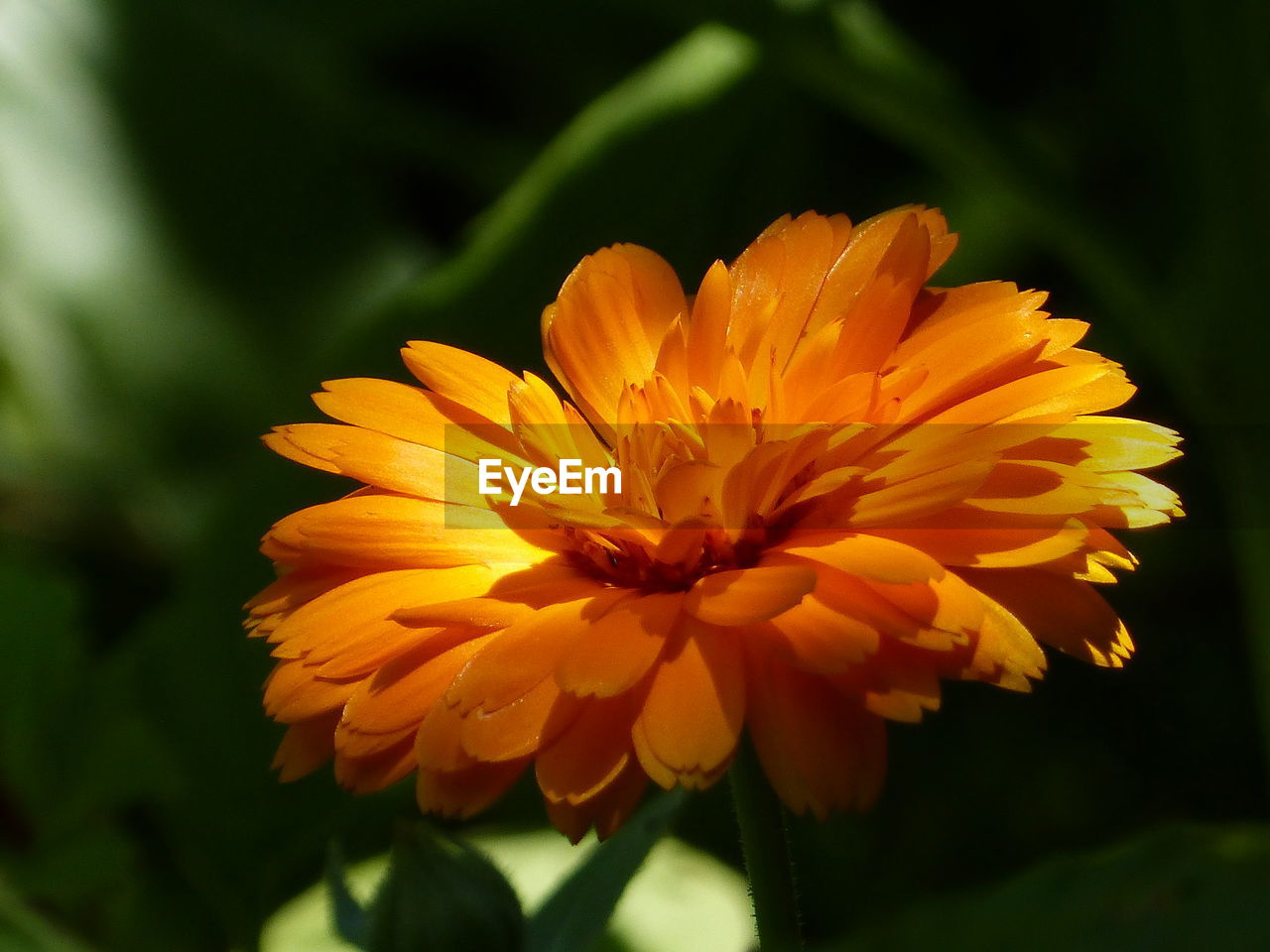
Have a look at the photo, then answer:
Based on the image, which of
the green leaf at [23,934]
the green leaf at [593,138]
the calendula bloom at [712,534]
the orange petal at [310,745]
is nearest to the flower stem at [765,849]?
the calendula bloom at [712,534]

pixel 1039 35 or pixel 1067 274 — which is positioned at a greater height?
pixel 1039 35

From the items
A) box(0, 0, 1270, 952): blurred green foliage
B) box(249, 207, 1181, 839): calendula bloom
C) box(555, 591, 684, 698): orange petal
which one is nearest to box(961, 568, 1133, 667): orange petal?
box(249, 207, 1181, 839): calendula bloom

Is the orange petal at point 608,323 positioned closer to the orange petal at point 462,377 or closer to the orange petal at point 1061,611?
the orange petal at point 462,377

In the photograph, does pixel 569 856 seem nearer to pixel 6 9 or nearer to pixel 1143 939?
pixel 1143 939

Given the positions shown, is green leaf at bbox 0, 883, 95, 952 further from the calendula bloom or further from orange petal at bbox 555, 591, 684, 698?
orange petal at bbox 555, 591, 684, 698

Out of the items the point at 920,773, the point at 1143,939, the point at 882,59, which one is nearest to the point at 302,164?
the point at 882,59

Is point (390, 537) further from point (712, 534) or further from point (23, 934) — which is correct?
point (23, 934)

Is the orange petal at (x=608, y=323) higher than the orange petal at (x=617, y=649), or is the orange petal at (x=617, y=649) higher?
the orange petal at (x=608, y=323)
